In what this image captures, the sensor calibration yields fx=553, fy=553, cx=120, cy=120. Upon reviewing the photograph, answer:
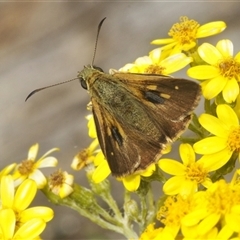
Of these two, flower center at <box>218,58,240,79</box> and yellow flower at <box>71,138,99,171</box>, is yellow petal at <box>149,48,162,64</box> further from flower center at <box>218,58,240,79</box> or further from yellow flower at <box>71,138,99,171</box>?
yellow flower at <box>71,138,99,171</box>

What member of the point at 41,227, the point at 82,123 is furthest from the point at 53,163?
the point at 82,123

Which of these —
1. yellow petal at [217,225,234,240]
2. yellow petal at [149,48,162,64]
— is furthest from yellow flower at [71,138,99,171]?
yellow petal at [217,225,234,240]

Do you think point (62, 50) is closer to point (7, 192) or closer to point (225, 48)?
point (225, 48)

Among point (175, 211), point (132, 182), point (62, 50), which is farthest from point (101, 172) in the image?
point (62, 50)

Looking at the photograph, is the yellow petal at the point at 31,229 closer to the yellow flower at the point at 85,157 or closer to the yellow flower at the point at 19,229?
the yellow flower at the point at 19,229

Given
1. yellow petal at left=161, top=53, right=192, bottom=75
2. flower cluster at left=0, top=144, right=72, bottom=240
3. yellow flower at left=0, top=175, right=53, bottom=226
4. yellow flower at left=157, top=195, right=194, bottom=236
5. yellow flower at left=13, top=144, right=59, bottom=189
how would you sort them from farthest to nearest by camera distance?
yellow flower at left=13, top=144, right=59, bottom=189, yellow petal at left=161, top=53, right=192, bottom=75, yellow flower at left=0, top=175, right=53, bottom=226, flower cluster at left=0, top=144, right=72, bottom=240, yellow flower at left=157, top=195, right=194, bottom=236
